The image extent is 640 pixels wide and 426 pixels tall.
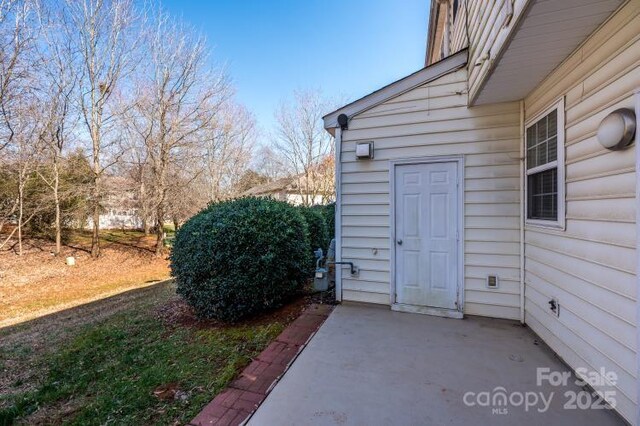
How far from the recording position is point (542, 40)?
7.32ft

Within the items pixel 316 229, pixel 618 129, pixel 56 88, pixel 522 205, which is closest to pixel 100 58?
pixel 56 88

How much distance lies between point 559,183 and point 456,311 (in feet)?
5.91

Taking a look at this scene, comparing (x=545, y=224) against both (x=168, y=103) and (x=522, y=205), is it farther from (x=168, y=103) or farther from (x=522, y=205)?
(x=168, y=103)

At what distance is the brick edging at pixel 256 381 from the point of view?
6.81 feet

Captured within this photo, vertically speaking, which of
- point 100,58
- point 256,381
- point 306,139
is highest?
point 100,58

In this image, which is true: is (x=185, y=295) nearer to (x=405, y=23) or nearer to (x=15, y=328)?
(x=15, y=328)

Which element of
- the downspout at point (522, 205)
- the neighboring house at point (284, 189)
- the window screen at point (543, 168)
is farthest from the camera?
the neighboring house at point (284, 189)

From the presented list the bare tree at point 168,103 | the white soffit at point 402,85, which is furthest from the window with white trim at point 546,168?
the bare tree at point 168,103

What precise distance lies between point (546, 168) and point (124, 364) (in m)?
4.54

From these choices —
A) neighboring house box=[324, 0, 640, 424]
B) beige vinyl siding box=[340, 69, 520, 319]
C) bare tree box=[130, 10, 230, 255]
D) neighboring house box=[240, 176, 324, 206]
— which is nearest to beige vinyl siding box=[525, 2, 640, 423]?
neighboring house box=[324, 0, 640, 424]

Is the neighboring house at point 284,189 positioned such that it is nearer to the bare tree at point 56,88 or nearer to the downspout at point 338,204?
the bare tree at point 56,88

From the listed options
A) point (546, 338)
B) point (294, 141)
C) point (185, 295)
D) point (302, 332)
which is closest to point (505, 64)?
point (546, 338)

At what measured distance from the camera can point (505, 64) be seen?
262 centimetres

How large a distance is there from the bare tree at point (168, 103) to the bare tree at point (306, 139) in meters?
7.04
